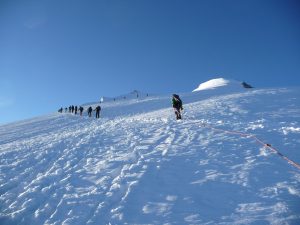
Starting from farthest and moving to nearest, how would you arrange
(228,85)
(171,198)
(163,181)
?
1. (228,85)
2. (163,181)
3. (171,198)

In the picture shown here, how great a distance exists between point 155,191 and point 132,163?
8.48ft

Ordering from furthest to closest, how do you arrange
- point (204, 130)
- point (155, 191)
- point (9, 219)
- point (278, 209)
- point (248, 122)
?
point (248, 122)
point (204, 130)
point (155, 191)
point (9, 219)
point (278, 209)

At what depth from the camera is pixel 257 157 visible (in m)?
9.62

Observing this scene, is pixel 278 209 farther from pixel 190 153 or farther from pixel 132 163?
pixel 132 163

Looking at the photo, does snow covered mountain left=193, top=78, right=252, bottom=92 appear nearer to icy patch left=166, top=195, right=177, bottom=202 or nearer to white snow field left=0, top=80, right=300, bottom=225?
white snow field left=0, top=80, right=300, bottom=225

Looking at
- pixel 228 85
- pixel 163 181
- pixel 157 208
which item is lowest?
pixel 157 208

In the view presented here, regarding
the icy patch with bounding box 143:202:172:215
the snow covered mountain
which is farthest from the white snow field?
the snow covered mountain

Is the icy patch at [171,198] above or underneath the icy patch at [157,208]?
above

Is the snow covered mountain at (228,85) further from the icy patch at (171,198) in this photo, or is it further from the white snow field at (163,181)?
the icy patch at (171,198)

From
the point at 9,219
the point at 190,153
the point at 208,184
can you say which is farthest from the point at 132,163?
the point at 9,219

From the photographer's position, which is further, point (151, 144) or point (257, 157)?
point (151, 144)

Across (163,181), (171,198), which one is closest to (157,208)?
(171,198)

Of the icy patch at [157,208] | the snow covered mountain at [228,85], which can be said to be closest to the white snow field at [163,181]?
the icy patch at [157,208]

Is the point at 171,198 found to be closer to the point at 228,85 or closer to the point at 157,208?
the point at 157,208
